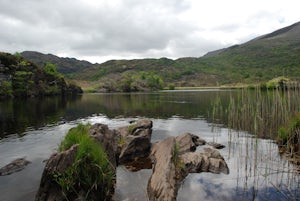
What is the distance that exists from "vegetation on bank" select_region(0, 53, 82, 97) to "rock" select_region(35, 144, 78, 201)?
9476cm

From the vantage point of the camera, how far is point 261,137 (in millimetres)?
26969

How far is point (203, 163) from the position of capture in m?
17.3

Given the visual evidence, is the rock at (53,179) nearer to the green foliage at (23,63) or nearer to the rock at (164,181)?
the rock at (164,181)

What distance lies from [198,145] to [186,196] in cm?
1189

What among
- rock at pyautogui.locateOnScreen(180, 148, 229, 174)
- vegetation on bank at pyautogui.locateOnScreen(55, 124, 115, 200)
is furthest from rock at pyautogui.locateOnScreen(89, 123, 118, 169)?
rock at pyautogui.locateOnScreen(180, 148, 229, 174)

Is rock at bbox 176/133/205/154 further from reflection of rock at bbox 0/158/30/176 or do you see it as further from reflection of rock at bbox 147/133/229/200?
reflection of rock at bbox 0/158/30/176

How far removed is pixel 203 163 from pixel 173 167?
12.0 feet

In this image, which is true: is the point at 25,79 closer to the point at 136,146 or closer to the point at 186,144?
the point at 136,146

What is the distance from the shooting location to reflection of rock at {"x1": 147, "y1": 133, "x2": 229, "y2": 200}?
12.5 metres

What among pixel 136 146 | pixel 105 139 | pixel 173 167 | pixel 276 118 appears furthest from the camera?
pixel 276 118

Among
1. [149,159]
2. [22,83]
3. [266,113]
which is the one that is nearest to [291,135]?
[266,113]

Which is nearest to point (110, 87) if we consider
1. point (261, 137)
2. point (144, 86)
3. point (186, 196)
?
point (144, 86)

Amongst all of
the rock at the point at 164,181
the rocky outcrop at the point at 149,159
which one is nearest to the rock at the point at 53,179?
the rocky outcrop at the point at 149,159

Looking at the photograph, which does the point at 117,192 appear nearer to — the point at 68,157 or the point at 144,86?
the point at 68,157
